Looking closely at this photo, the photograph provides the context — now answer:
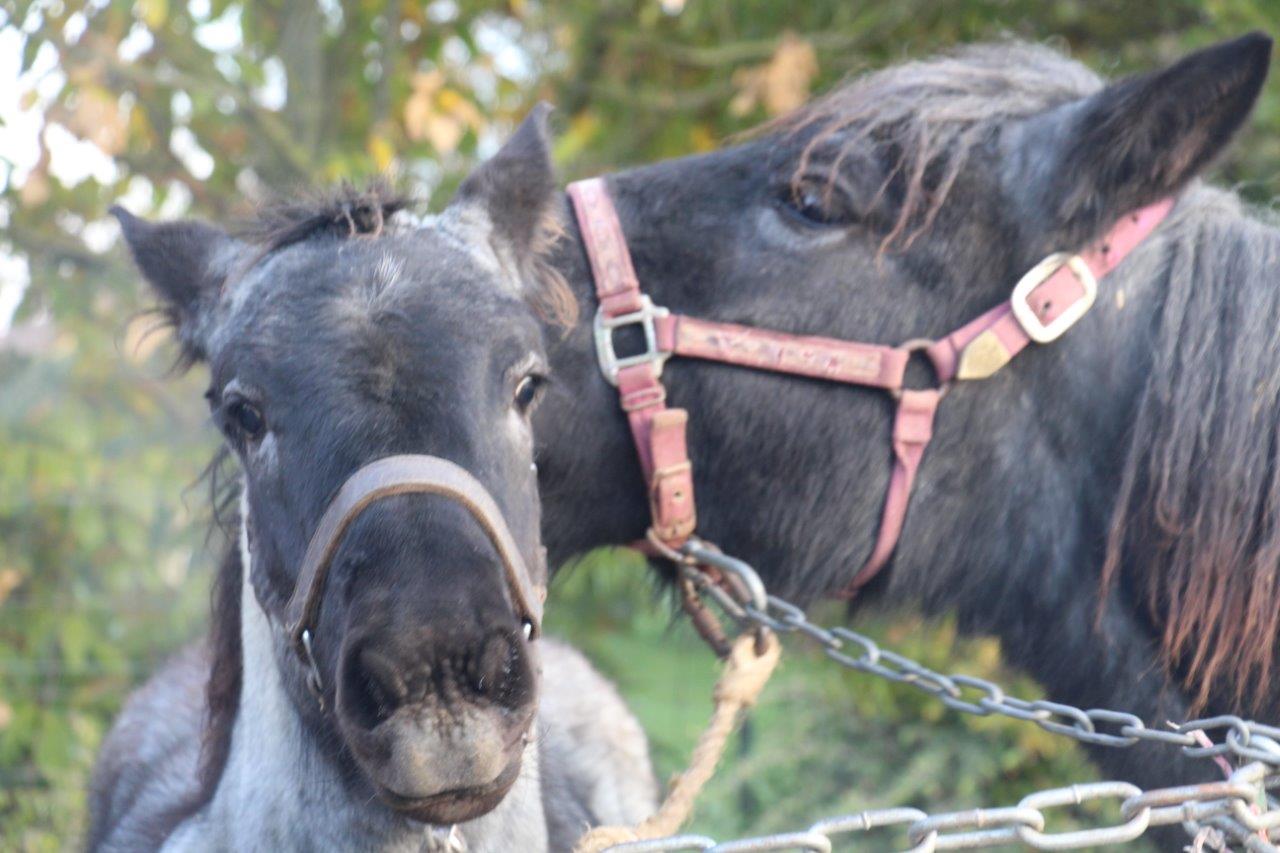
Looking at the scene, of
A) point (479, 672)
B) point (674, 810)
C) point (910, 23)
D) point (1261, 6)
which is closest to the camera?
point (479, 672)

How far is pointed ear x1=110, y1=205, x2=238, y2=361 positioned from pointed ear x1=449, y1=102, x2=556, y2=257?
417mm

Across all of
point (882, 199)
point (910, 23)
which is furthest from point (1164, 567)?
point (910, 23)

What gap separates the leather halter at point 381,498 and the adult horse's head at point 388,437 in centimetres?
1

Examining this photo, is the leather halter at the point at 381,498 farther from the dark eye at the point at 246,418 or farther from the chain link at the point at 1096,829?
the chain link at the point at 1096,829

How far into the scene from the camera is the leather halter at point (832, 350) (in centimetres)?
229

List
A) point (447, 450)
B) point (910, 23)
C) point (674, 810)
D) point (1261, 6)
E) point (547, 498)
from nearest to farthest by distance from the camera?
point (447, 450)
point (674, 810)
point (547, 498)
point (1261, 6)
point (910, 23)

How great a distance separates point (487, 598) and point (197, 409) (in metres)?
4.16

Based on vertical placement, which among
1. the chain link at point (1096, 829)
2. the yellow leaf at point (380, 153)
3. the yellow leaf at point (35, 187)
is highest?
the yellow leaf at point (380, 153)

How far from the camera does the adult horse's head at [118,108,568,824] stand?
1.58 m

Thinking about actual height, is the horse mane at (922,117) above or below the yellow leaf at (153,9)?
below

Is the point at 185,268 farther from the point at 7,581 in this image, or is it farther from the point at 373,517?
the point at 7,581

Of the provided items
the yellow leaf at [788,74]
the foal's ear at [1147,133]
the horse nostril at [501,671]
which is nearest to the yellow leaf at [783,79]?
the yellow leaf at [788,74]

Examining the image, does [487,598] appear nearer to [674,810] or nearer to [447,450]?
[447,450]

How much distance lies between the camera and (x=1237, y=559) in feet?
7.29
